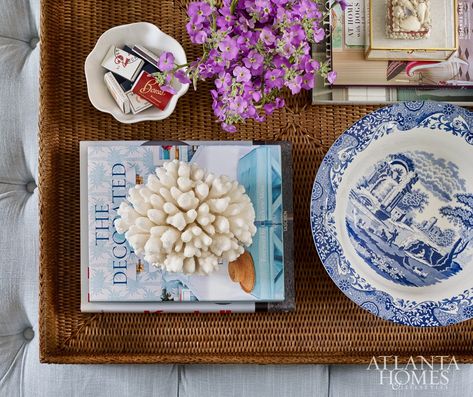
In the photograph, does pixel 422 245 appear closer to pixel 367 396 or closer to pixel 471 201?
pixel 471 201

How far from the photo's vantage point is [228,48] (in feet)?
1.90

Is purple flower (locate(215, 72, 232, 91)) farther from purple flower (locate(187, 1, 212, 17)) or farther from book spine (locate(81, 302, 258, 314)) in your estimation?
book spine (locate(81, 302, 258, 314))

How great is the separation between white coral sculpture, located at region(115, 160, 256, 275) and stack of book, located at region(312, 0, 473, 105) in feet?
0.72

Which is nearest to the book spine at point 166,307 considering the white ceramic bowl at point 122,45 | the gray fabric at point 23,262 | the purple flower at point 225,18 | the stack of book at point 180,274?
the stack of book at point 180,274

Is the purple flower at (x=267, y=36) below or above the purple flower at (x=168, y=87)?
above

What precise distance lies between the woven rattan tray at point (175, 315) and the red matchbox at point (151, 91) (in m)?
0.04

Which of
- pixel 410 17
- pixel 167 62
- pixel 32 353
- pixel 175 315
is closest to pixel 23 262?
pixel 32 353

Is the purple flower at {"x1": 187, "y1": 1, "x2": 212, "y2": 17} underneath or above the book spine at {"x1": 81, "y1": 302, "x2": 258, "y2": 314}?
above

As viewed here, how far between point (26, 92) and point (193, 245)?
1.25ft

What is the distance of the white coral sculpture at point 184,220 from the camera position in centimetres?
56

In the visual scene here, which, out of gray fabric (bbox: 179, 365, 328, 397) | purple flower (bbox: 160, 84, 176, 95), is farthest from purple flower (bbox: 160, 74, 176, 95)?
gray fabric (bbox: 179, 365, 328, 397)

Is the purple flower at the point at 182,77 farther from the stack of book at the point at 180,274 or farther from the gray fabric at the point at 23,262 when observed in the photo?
the gray fabric at the point at 23,262

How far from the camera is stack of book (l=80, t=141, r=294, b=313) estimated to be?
2.19ft

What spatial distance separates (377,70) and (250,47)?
Result: 7.6 inches
